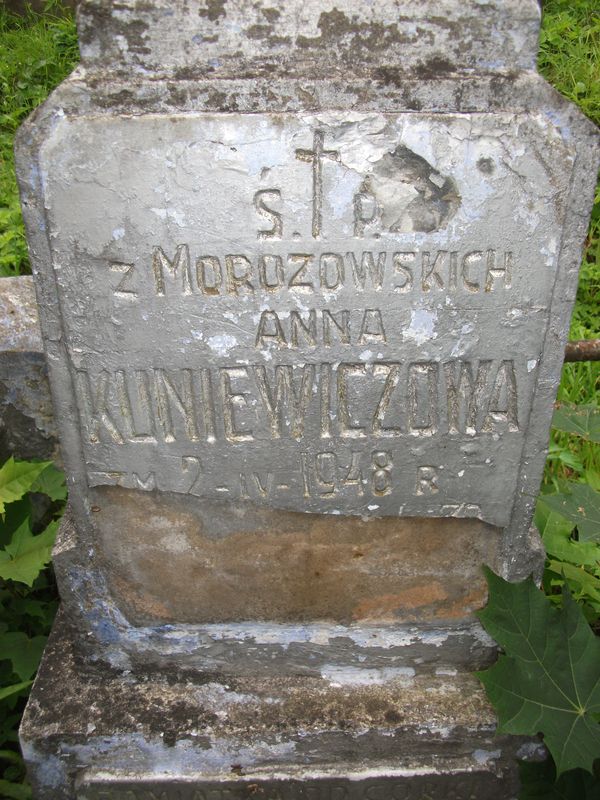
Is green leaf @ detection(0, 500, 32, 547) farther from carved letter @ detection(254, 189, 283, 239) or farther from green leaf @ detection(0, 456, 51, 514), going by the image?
carved letter @ detection(254, 189, 283, 239)

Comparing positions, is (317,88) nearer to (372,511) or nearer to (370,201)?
(370,201)

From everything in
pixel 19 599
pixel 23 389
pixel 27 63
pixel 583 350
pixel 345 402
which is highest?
pixel 27 63

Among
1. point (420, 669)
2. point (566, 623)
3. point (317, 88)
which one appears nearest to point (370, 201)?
point (317, 88)

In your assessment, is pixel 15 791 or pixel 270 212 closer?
pixel 270 212

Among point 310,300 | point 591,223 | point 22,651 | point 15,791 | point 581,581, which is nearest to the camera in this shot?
point 310,300

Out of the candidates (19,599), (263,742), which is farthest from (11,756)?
(263,742)

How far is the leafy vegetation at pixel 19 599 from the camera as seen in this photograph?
2.06 metres

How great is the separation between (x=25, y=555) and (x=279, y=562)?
726mm

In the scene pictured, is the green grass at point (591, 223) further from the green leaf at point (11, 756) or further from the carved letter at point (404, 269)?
the green leaf at point (11, 756)

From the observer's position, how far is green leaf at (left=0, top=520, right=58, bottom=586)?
203cm

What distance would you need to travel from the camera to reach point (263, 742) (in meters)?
1.86

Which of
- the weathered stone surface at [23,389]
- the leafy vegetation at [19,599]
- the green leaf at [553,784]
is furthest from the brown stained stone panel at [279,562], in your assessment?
the weathered stone surface at [23,389]

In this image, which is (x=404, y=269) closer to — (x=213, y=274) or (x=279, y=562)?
(x=213, y=274)

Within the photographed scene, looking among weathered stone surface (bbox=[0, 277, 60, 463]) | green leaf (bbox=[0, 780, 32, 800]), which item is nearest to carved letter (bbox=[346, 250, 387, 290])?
weathered stone surface (bbox=[0, 277, 60, 463])
